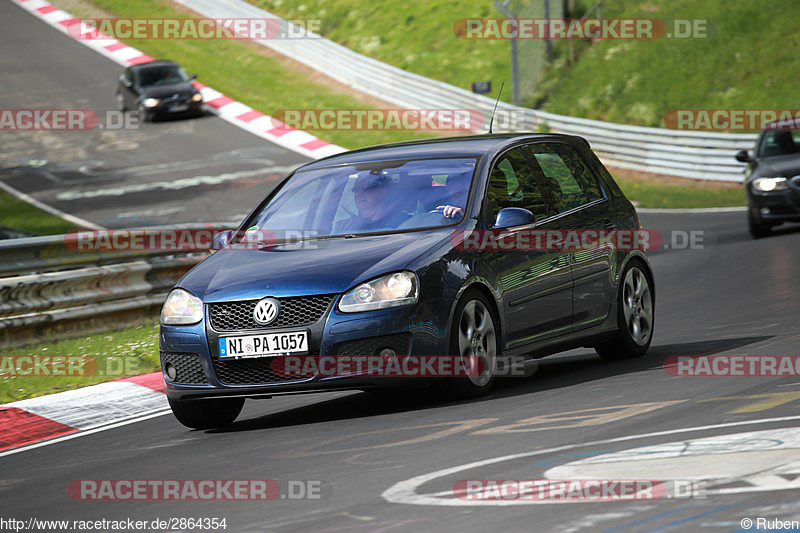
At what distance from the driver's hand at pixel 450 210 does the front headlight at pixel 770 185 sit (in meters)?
11.8

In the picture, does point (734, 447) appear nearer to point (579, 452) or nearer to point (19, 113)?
point (579, 452)

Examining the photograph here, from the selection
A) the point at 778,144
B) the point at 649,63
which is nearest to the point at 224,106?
the point at 649,63

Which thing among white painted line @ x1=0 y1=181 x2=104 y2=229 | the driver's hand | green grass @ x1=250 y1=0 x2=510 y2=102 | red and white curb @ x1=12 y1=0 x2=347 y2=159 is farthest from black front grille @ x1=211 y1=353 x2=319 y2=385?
green grass @ x1=250 y1=0 x2=510 y2=102

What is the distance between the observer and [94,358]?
39.9 ft

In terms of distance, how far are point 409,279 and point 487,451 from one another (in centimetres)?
167

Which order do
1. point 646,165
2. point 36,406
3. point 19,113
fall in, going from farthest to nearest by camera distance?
point 19,113 < point 646,165 < point 36,406

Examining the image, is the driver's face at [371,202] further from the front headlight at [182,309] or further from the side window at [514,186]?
the front headlight at [182,309]

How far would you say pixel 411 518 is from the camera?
18.7 ft

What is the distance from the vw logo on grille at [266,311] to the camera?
27.5ft

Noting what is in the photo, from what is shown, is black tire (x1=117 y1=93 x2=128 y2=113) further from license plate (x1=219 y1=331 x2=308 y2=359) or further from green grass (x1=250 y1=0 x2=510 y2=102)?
license plate (x1=219 y1=331 x2=308 y2=359)

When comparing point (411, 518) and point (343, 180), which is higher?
point (343, 180)

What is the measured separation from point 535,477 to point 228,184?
79.7 ft

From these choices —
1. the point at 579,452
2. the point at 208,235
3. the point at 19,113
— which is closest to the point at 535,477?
the point at 579,452

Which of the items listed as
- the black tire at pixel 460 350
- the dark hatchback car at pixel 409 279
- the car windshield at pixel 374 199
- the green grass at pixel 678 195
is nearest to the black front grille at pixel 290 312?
the dark hatchback car at pixel 409 279
